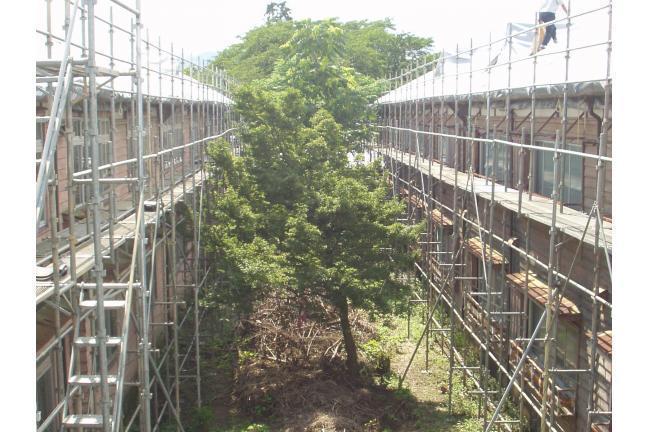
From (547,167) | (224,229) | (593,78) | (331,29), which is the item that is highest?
(331,29)

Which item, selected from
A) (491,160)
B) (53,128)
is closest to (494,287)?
(491,160)

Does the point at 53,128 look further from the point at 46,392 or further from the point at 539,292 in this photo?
the point at 539,292

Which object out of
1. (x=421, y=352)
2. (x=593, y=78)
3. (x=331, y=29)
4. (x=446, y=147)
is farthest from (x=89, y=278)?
(x=331, y=29)

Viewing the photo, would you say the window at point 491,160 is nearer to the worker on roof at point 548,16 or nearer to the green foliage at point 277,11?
the worker on roof at point 548,16

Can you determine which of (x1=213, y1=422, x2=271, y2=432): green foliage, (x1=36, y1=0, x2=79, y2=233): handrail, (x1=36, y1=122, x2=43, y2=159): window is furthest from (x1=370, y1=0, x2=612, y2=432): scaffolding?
(x1=36, y1=122, x2=43, y2=159): window

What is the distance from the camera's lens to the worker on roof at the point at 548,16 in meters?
13.1

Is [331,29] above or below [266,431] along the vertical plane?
above

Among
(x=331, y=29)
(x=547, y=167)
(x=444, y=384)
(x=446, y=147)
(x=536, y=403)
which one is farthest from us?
(x=331, y=29)

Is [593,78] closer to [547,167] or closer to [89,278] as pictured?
[547,167]

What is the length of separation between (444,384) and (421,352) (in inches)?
64.9

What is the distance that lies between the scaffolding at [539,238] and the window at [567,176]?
23 mm

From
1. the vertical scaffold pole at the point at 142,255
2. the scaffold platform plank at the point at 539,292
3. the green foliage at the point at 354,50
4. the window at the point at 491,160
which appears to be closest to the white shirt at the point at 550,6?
the window at the point at 491,160

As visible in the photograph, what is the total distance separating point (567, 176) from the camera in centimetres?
1102

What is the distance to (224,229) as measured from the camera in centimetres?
1221
